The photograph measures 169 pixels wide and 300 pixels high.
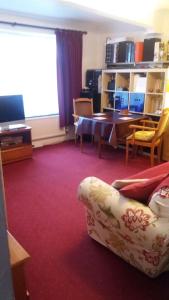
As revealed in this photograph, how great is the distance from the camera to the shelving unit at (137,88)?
13.9 feet

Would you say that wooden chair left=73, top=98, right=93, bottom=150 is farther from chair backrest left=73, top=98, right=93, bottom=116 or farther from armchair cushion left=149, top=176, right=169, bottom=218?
armchair cushion left=149, top=176, right=169, bottom=218

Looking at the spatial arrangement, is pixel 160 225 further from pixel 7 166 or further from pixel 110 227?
pixel 7 166

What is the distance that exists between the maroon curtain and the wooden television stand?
1.06m

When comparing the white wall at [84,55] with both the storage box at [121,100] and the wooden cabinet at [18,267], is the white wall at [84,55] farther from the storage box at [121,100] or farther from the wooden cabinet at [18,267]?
the wooden cabinet at [18,267]

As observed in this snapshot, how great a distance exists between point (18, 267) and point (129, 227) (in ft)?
2.28

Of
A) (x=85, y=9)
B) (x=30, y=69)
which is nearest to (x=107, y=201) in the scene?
(x=85, y=9)

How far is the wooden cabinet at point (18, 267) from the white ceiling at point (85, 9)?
296cm

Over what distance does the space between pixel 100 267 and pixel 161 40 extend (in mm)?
3874

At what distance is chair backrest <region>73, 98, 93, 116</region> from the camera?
477 cm

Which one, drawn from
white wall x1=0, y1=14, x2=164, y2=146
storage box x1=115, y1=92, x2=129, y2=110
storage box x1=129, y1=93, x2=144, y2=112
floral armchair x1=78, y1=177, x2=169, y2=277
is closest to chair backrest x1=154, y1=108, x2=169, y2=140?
storage box x1=129, y1=93, x2=144, y2=112

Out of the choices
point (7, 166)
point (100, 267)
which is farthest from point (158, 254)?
point (7, 166)

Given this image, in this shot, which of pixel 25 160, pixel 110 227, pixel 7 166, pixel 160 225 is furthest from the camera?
pixel 25 160

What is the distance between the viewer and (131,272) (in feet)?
5.85

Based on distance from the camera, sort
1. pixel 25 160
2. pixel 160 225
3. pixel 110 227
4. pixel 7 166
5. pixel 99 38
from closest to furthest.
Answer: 1. pixel 160 225
2. pixel 110 227
3. pixel 7 166
4. pixel 25 160
5. pixel 99 38
